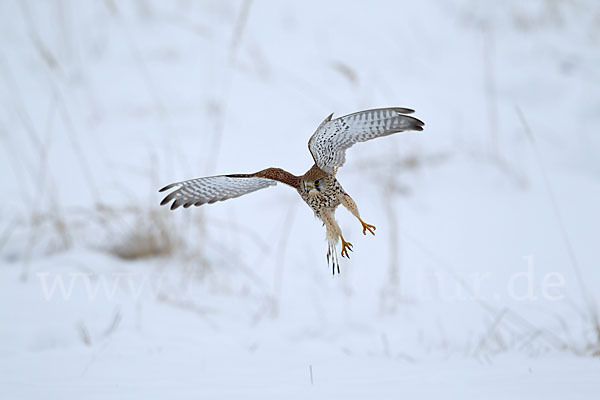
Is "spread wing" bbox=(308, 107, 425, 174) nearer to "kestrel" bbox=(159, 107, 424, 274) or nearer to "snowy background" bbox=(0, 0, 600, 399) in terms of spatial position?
"kestrel" bbox=(159, 107, 424, 274)

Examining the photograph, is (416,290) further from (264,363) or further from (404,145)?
(404,145)

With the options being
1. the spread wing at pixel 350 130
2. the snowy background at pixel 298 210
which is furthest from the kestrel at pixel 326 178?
the snowy background at pixel 298 210

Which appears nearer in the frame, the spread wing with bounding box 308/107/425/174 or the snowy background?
the spread wing with bounding box 308/107/425/174

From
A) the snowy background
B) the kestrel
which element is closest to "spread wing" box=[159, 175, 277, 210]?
the kestrel

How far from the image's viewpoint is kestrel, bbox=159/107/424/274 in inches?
25.2

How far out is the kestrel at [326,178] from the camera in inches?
25.2

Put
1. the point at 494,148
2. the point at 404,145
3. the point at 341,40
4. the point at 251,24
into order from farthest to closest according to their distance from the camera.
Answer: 1. the point at 251,24
2. the point at 341,40
3. the point at 404,145
4. the point at 494,148

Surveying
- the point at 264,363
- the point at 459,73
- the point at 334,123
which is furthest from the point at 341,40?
the point at 334,123

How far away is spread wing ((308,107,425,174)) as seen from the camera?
66 cm

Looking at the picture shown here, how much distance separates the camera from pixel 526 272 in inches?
111

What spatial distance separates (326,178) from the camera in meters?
0.65

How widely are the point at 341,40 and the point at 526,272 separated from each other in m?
2.95

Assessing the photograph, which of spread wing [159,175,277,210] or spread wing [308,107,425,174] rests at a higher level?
spread wing [308,107,425,174]

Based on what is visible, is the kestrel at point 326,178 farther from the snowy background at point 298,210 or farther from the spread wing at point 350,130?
the snowy background at point 298,210
